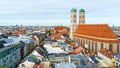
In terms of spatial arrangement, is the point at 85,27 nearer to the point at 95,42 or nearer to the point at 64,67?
the point at 95,42

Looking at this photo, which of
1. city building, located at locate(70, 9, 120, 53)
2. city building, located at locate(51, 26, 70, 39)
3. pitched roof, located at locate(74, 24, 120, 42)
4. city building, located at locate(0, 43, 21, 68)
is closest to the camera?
city building, located at locate(0, 43, 21, 68)

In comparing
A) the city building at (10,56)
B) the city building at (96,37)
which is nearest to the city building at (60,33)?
the city building at (96,37)

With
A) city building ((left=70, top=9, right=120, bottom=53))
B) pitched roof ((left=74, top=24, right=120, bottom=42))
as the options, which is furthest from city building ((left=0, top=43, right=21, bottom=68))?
pitched roof ((left=74, top=24, right=120, bottom=42))

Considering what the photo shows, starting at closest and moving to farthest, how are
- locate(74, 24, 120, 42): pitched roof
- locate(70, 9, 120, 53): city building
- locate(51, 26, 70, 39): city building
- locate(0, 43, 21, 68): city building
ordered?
locate(0, 43, 21, 68): city building → locate(70, 9, 120, 53): city building → locate(74, 24, 120, 42): pitched roof → locate(51, 26, 70, 39): city building

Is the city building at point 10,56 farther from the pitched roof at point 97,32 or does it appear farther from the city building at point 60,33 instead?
the city building at point 60,33

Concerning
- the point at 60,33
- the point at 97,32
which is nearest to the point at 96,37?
the point at 97,32

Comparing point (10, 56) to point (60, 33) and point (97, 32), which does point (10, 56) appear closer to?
point (97, 32)

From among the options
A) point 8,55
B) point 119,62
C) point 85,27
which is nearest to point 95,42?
point 85,27

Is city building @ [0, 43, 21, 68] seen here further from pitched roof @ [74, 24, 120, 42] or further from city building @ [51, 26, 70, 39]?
city building @ [51, 26, 70, 39]
